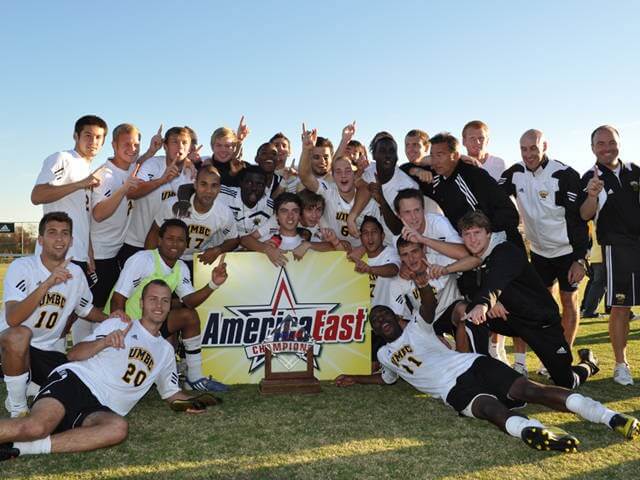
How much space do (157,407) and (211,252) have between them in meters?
1.80

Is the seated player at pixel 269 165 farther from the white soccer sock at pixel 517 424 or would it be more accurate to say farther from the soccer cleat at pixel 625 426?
the soccer cleat at pixel 625 426

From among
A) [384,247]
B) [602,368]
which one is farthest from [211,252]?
[602,368]

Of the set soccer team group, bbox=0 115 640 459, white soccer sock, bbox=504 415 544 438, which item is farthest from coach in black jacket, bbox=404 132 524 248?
white soccer sock, bbox=504 415 544 438

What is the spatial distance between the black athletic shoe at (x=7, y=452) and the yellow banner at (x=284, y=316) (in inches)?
92.1

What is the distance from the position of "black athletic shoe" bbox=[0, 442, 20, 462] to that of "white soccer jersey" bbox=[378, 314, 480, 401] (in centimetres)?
325

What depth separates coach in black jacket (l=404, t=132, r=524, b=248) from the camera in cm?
590

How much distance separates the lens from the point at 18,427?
3.78 metres

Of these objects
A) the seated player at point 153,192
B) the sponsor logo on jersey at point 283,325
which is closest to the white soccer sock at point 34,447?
the sponsor logo on jersey at point 283,325

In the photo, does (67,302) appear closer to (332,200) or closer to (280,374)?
(280,374)

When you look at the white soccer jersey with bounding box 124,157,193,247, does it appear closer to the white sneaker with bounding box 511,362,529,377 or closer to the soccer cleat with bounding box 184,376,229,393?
the soccer cleat with bounding box 184,376,229,393

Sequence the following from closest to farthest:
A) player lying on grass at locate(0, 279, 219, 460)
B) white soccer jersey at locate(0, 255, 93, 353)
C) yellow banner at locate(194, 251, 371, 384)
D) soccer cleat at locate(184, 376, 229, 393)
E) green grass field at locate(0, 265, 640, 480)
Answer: green grass field at locate(0, 265, 640, 480)
player lying on grass at locate(0, 279, 219, 460)
white soccer jersey at locate(0, 255, 93, 353)
soccer cleat at locate(184, 376, 229, 393)
yellow banner at locate(194, 251, 371, 384)

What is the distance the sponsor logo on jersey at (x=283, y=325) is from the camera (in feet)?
19.9

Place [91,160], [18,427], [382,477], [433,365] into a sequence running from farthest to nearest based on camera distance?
1. [91,160]
2. [433,365]
3. [18,427]
4. [382,477]

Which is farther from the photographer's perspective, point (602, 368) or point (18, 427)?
point (602, 368)
